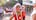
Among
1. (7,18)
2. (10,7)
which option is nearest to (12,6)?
(10,7)

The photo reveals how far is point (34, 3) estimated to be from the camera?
74 cm

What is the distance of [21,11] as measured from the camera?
766 mm

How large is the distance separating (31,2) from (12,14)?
0.72ft

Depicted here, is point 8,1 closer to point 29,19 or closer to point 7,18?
point 7,18

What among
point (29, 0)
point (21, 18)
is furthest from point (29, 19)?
point (29, 0)

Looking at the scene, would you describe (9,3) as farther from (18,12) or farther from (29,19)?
(29,19)

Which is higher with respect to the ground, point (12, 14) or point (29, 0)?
point (29, 0)

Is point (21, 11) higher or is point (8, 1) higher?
point (8, 1)

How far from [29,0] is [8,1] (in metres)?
0.21

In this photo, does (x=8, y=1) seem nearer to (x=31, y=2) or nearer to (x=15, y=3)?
(x=15, y=3)

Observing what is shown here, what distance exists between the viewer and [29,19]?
0.75m

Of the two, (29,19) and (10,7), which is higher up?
(10,7)

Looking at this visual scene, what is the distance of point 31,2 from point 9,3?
22 cm

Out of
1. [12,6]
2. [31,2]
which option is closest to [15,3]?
[12,6]
